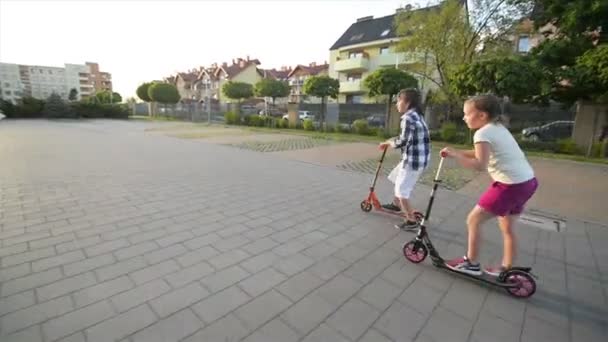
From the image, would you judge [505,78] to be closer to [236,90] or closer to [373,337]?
[373,337]

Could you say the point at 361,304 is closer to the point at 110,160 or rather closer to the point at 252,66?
the point at 110,160

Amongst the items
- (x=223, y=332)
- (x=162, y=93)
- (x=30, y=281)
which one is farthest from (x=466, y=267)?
(x=162, y=93)

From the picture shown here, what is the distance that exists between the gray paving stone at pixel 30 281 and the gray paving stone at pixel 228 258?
4.15 feet

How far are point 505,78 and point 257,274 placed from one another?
1052 centimetres

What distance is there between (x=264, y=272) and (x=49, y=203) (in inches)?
151

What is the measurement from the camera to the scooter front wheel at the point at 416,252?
2900 mm

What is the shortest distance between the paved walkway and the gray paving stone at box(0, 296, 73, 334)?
0.01 metres

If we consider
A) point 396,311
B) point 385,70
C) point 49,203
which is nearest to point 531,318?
point 396,311

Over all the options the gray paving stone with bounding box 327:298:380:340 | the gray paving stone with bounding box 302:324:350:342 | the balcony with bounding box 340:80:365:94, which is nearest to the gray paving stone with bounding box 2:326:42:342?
the gray paving stone with bounding box 302:324:350:342

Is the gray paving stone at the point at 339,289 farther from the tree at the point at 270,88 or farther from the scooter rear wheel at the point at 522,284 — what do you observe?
the tree at the point at 270,88

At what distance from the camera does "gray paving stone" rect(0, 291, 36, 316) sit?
7.00 ft

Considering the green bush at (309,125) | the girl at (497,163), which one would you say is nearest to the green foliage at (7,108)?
the green bush at (309,125)

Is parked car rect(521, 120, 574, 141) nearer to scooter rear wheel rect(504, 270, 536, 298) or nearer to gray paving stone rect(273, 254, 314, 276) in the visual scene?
scooter rear wheel rect(504, 270, 536, 298)

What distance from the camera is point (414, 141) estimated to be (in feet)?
11.5
